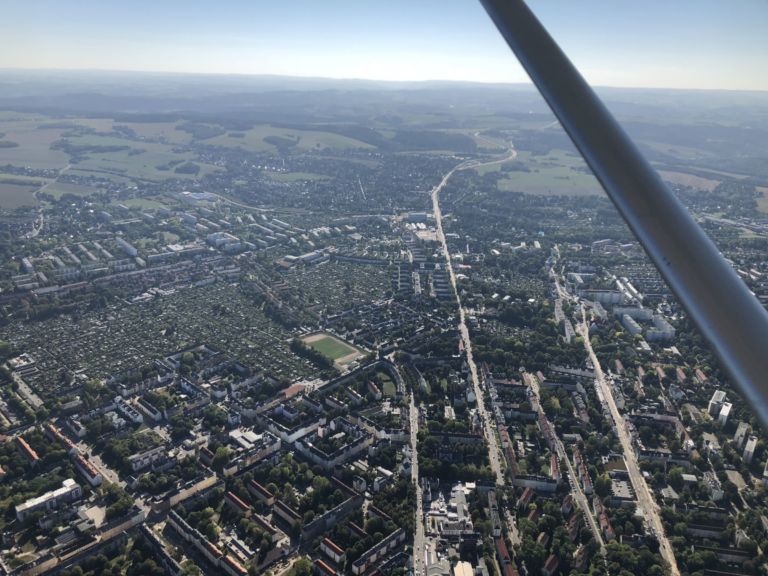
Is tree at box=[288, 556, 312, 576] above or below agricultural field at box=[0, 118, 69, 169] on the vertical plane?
below

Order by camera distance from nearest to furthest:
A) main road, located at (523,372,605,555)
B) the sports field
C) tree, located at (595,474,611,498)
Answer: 1. main road, located at (523,372,605,555)
2. tree, located at (595,474,611,498)
3. the sports field

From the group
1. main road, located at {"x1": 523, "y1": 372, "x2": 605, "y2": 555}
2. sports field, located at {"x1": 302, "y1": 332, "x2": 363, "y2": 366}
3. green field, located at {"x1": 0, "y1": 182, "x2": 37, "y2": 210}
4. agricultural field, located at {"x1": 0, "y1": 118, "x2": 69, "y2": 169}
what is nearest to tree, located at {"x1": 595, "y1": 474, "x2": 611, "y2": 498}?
main road, located at {"x1": 523, "y1": 372, "x2": 605, "y2": 555}

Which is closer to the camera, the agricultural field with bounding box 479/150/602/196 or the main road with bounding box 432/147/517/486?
the main road with bounding box 432/147/517/486

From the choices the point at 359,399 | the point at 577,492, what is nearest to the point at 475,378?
the point at 359,399

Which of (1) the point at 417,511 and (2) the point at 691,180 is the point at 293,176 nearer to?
(2) the point at 691,180

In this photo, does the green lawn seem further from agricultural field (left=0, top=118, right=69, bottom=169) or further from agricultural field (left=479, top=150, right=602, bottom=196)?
agricultural field (left=0, top=118, right=69, bottom=169)

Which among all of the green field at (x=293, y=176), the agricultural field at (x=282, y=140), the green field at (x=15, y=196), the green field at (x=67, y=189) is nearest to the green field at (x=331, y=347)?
the green field at (x=15, y=196)

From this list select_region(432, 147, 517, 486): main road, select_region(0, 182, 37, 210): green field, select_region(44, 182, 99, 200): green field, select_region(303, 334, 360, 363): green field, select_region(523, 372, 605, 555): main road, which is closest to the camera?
select_region(523, 372, 605, 555): main road
